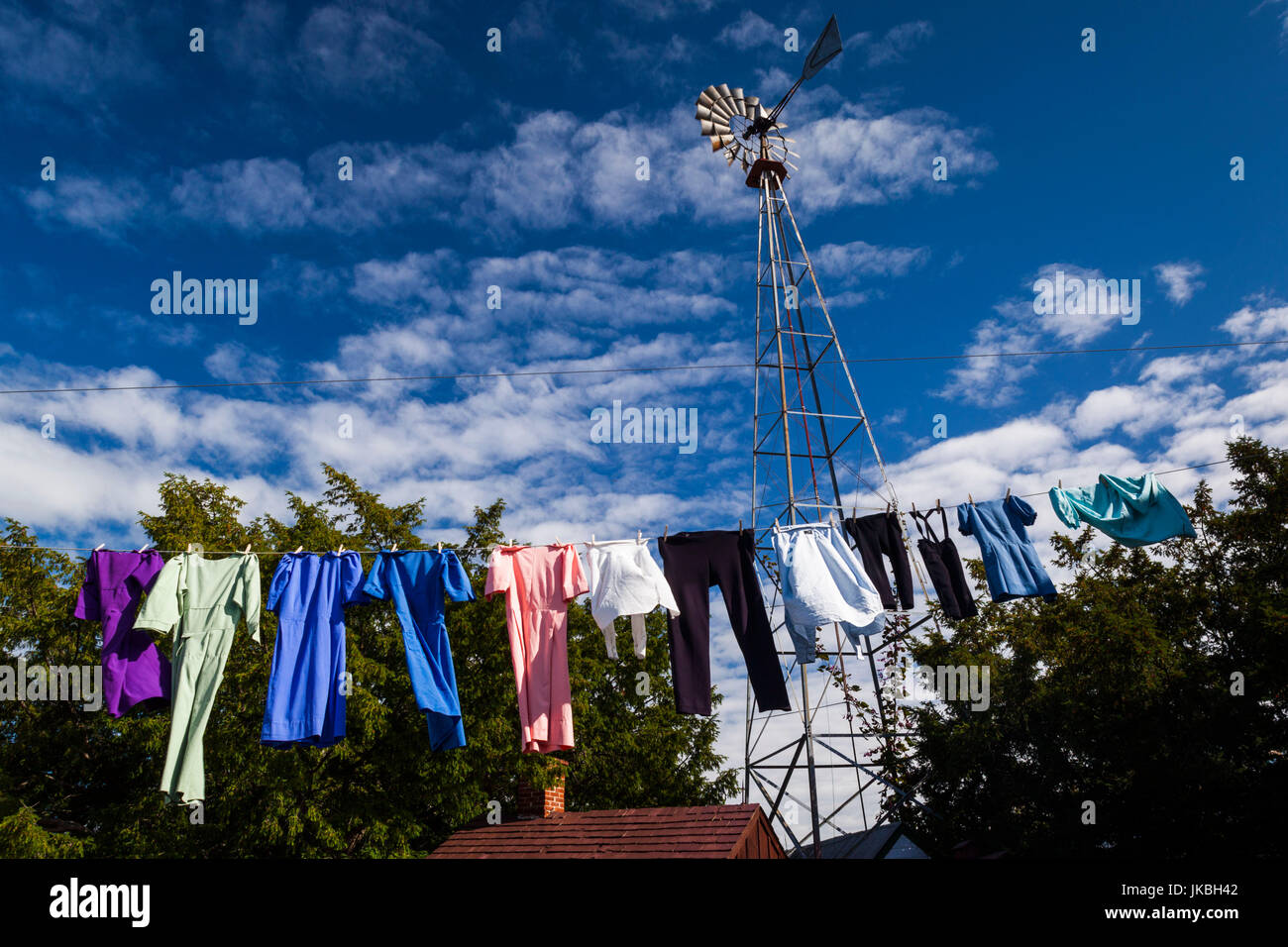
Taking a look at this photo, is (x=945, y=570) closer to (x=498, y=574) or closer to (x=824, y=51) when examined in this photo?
(x=498, y=574)

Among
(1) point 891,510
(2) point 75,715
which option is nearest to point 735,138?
(1) point 891,510

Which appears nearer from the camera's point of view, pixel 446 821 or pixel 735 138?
pixel 735 138

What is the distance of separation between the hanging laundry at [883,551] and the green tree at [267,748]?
11.4 meters

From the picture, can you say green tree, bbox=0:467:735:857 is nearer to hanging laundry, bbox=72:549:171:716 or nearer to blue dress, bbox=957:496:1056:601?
hanging laundry, bbox=72:549:171:716

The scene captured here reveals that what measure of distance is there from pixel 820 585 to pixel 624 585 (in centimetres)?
213

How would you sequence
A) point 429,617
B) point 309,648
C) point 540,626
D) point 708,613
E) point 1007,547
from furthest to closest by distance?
point 1007,547, point 708,613, point 540,626, point 429,617, point 309,648

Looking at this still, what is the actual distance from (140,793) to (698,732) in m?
16.0

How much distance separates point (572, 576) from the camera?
9359mm

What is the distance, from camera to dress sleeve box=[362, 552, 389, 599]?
9016 millimetres

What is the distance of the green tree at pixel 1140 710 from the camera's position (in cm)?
1633

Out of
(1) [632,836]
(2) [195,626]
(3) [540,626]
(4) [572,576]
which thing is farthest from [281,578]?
(1) [632,836]

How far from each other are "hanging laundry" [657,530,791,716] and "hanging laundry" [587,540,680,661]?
0.37 meters
